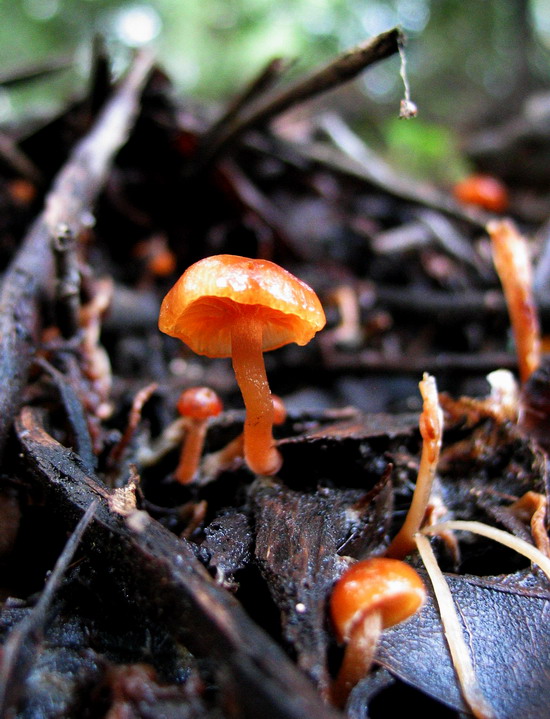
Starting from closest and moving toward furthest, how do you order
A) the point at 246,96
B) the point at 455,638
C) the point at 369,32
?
the point at 455,638
the point at 246,96
the point at 369,32

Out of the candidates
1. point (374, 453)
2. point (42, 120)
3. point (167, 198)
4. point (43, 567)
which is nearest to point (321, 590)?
point (374, 453)

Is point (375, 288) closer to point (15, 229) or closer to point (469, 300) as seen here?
point (469, 300)

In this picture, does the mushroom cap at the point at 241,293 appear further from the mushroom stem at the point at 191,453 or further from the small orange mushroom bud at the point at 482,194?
the small orange mushroom bud at the point at 482,194

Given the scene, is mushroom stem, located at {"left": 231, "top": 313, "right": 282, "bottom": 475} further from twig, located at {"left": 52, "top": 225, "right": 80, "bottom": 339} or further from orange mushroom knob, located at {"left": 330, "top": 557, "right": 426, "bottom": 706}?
twig, located at {"left": 52, "top": 225, "right": 80, "bottom": 339}

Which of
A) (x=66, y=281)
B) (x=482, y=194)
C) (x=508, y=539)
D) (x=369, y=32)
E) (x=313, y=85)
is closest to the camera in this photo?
(x=508, y=539)

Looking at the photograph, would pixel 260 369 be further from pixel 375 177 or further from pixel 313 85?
pixel 375 177

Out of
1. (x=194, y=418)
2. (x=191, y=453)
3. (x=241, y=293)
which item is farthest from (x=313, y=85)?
(x=191, y=453)

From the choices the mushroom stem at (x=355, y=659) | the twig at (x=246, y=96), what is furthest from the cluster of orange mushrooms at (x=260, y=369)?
the twig at (x=246, y=96)
